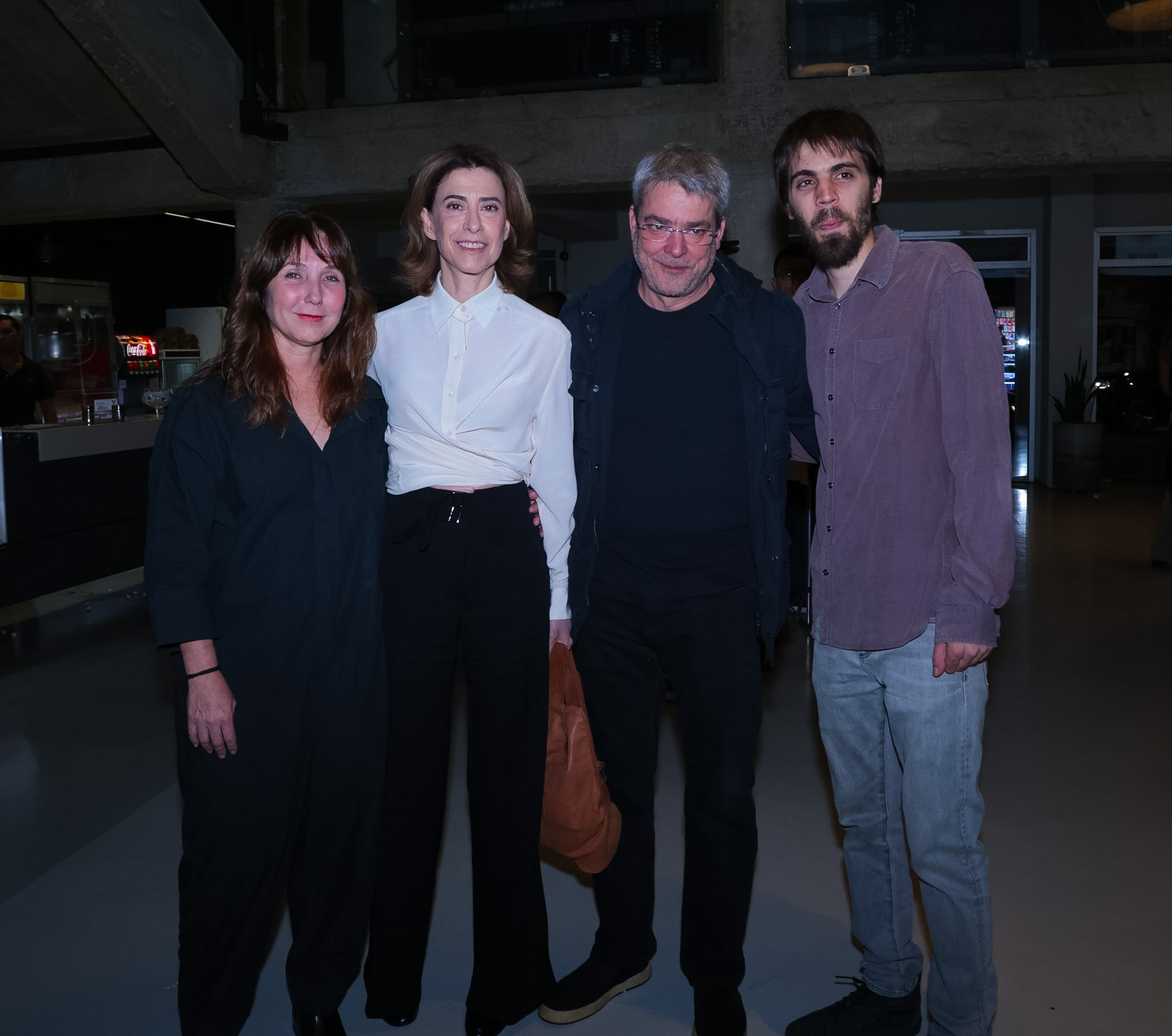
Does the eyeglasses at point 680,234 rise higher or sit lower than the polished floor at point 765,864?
higher

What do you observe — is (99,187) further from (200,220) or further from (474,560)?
(474,560)

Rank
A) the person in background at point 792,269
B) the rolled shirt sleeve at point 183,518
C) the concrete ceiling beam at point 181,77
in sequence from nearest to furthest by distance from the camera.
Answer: the rolled shirt sleeve at point 183,518 < the person in background at point 792,269 < the concrete ceiling beam at point 181,77

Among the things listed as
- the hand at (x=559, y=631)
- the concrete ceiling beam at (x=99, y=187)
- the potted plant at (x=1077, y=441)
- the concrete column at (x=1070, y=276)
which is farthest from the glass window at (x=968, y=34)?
the hand at (x=559, y=631)

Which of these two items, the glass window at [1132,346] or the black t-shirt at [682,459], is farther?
the glass window at [1132,346]

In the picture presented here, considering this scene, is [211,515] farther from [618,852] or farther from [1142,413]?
[1142,413]

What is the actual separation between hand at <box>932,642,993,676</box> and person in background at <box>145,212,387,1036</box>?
1.07 metres

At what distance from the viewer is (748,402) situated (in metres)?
2.10

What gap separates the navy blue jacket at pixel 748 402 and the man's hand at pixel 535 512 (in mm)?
78

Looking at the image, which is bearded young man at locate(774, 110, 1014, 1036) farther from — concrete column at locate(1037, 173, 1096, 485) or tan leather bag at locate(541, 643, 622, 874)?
concrete column at locate(1037, 173, 1096, 485)

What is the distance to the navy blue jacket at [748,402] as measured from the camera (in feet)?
6.89

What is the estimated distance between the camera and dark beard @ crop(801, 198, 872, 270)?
2.02m

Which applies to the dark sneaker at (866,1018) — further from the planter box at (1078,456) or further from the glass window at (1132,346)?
the glass window at (1132,346)

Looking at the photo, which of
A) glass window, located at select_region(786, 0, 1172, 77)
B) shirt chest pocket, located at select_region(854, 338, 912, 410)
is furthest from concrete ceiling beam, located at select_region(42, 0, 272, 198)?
shirt chest pocket, located at select_region(854, 338, 912, 410)

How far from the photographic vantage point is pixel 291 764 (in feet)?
6.60
